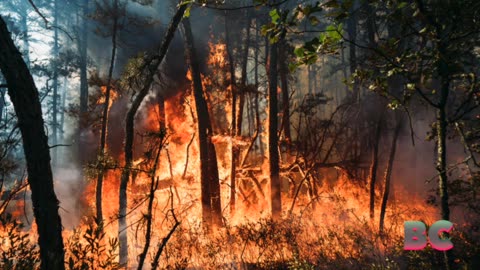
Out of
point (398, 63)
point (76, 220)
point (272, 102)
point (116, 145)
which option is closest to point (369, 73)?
point (398, 63)

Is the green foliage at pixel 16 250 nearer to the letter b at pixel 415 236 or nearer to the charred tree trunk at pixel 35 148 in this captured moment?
the charred tree trunk at pixel 35 148

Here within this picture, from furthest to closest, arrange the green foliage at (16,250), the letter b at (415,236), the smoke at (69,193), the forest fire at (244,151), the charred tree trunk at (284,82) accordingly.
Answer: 1. the smoke at (69,193)
2. the charred tree trunk at (284,82)
3. the letter b at (415,236)
4. the green foliage at (16,250)
5. the forest fire at (244,151)

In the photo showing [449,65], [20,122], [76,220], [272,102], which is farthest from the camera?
[76,220]

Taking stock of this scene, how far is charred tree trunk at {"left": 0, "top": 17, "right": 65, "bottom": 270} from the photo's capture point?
3318mm

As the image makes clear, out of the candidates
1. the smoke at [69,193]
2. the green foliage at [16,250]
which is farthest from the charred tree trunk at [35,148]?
the smoke at [69,193]

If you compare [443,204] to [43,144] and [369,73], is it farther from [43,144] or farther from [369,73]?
[43,144]

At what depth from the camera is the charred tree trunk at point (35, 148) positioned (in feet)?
10.9

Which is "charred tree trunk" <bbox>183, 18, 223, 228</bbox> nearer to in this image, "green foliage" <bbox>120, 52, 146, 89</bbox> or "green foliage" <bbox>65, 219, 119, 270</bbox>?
"green foliage" <bbox>120, 52, 146, 89</bbox>

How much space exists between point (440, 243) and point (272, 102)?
8277 millimetres

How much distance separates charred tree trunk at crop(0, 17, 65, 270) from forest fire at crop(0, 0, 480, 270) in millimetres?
14

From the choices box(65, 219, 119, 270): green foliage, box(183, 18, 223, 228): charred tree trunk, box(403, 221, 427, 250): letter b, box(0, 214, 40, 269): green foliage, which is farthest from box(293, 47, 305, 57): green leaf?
box(183, 18, 223, 228): charred tree trunk

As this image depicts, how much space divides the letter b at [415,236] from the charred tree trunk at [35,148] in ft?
16.8

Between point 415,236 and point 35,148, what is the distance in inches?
251

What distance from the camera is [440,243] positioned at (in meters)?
3.97
